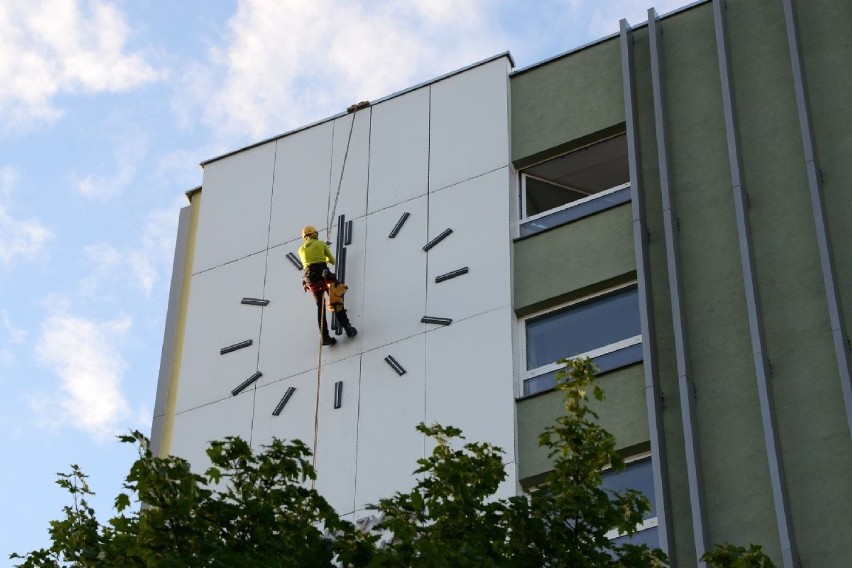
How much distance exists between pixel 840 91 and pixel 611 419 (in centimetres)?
417

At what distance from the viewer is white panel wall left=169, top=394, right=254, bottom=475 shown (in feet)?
65.1

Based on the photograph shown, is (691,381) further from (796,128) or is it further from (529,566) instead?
(529,566)

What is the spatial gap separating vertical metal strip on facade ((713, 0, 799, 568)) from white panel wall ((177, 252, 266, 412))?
5.93m

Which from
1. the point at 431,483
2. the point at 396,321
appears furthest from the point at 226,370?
the point at 431,483

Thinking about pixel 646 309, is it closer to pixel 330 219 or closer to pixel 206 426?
pixel 330 219

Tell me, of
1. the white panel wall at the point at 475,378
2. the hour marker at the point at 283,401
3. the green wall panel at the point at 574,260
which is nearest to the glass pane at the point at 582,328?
the green wall panel at the point at 574,260

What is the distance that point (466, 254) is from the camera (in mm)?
19656

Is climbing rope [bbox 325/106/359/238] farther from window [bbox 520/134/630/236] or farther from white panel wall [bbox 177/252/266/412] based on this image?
window [bbox 520/134/630/236]

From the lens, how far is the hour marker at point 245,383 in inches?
795

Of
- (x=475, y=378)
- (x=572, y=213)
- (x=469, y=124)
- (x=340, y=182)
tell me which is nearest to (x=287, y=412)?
(x=475, y=378)

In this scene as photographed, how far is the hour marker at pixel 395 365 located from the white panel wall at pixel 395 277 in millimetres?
256

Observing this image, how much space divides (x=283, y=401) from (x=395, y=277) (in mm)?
1867

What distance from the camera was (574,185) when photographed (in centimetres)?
2023

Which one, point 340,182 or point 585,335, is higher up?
point 340,182
